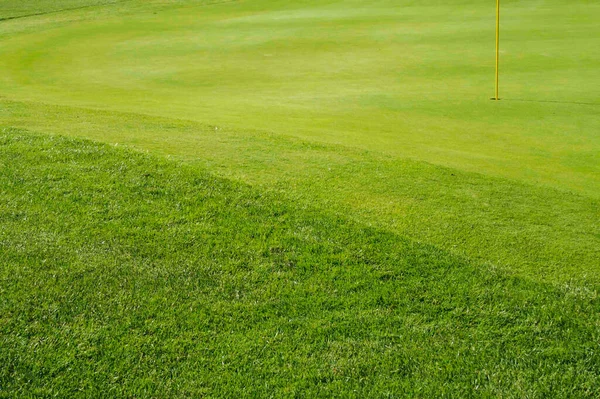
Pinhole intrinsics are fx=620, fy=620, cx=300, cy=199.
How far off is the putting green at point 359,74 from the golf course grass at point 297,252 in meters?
0.13

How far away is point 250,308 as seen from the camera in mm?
4246

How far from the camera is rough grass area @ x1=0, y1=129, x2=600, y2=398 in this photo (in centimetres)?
361

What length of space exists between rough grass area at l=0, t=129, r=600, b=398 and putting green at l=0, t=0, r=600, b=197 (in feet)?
10.1

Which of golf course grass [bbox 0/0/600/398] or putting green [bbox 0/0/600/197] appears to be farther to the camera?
putting green [bbox 0/0/600/197]

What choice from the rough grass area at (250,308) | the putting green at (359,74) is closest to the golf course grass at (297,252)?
the rough grass area at (250,308)

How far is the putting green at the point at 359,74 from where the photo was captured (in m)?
9.44

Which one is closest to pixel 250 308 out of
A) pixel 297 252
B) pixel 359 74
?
pixel 297 252

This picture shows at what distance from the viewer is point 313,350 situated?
385 centimetres

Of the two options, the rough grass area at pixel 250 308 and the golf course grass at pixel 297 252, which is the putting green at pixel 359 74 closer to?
the golf course grass at pixel 297 252

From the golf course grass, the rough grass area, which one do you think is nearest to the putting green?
the golf course grass

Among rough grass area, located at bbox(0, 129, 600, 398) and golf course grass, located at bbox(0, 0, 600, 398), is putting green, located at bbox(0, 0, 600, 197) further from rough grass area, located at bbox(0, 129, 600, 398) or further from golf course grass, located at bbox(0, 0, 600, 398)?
rough grass area, located at bbox(0, 129, 600, 398)

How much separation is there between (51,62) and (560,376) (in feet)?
57.6

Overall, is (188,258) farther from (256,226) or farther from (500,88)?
(500,88)

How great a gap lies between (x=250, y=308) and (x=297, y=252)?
0.83m
